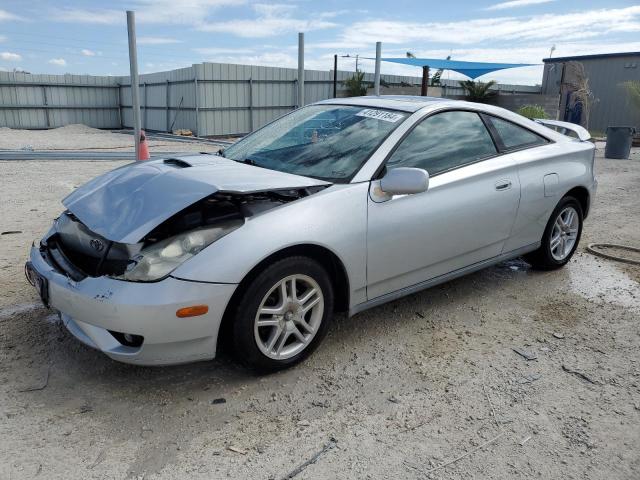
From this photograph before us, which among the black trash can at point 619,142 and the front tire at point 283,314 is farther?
the black trash can at point 619,142

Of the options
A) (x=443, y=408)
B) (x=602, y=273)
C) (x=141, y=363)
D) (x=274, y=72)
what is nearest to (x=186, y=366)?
(x=141, y=363)

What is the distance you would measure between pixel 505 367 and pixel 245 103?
20.3 meters

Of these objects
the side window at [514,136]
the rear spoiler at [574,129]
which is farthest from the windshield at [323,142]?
the rear spoiler at [574,129]

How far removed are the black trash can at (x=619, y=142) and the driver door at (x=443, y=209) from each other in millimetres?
12308

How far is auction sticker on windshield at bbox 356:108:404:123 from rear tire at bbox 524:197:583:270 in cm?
176

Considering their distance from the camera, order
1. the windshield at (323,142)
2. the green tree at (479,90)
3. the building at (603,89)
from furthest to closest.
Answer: the building at (603,89)
the green tree at (479,90)
the windshield at (323,142)

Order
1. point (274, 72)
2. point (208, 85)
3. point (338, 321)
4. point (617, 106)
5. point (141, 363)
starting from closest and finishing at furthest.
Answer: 1. point (141, 363)
2. point (338, 321)
3. point (208, 85)
4. point (274, 72)
5. point (617, 106)

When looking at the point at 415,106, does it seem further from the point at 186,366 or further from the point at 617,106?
the point at 617,106

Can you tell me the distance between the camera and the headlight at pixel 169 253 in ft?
8.33

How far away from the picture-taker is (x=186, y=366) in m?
3.03

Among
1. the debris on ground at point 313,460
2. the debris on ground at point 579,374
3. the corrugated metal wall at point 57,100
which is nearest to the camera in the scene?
the debris on ground at point 313,460

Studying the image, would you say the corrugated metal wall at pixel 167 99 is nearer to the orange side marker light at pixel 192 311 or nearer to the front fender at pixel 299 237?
the front fender at pixel 299 237

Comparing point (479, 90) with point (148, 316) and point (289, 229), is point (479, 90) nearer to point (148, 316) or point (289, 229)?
point (289, 229)

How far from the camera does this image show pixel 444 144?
12.1 ft
